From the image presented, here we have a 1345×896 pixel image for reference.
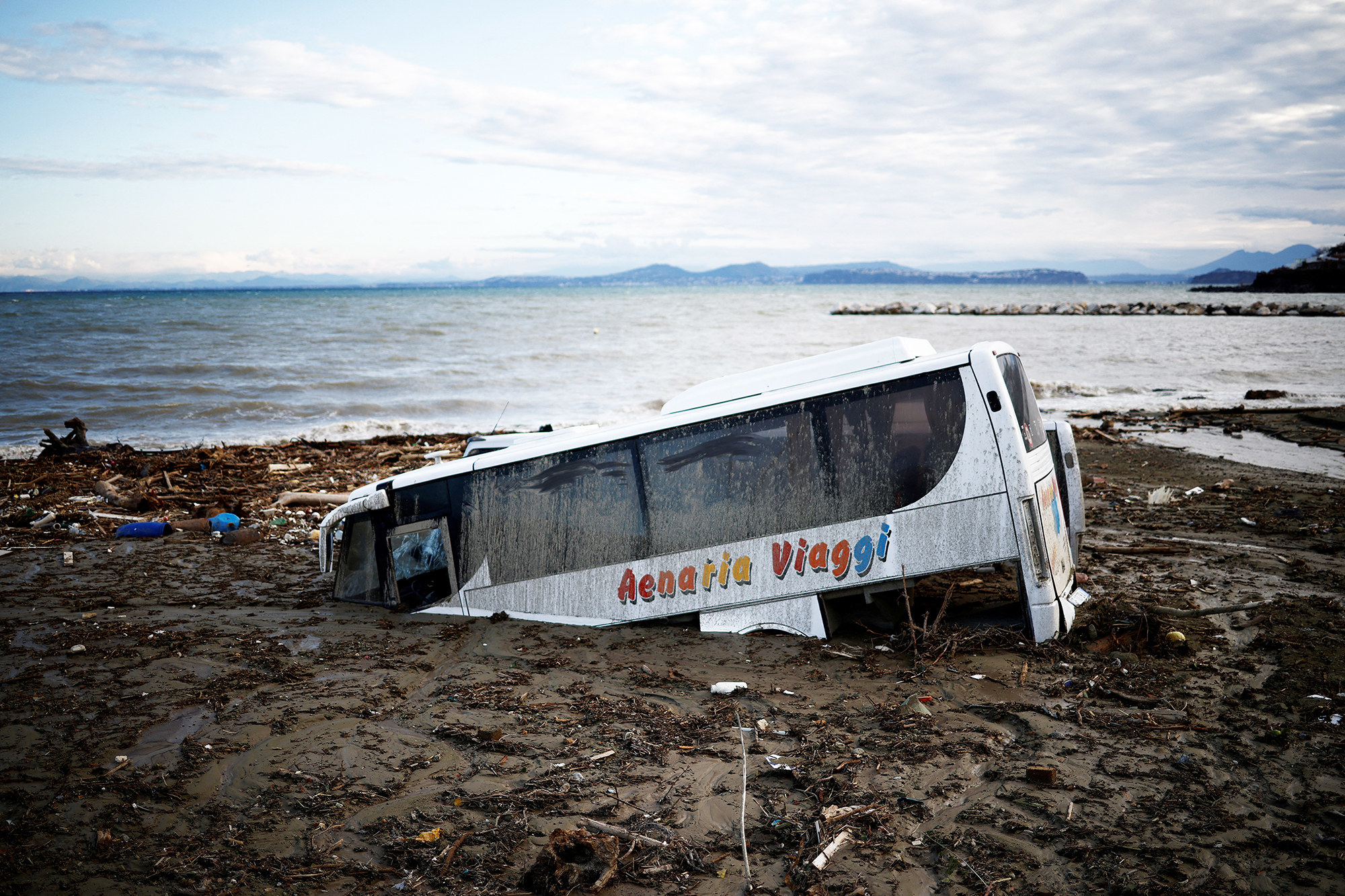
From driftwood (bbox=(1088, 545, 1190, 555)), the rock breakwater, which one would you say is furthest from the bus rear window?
the rock breakwater

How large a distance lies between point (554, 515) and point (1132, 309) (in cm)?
7320

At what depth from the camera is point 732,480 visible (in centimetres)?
618

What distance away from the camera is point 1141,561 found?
7.88 metres

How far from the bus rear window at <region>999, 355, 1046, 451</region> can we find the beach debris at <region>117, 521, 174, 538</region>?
36.0ft

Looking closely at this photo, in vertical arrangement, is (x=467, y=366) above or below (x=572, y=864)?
above

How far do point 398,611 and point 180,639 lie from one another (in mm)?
1835

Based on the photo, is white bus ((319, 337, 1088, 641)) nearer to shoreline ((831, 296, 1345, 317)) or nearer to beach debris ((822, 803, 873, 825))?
beach debris ((822, 803, 873, 825))

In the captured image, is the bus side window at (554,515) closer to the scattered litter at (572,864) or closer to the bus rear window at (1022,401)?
the bus rear window at (1022,401)

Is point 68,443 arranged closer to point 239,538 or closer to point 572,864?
point 239,538

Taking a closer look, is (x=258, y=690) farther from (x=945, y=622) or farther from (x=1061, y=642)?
(x=1061, y=642)

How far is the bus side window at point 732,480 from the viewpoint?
5996 mm

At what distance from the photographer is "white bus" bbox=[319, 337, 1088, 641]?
5.50m

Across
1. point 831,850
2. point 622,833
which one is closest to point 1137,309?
point 831,850

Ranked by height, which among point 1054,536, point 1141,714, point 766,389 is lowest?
point 1141,714
